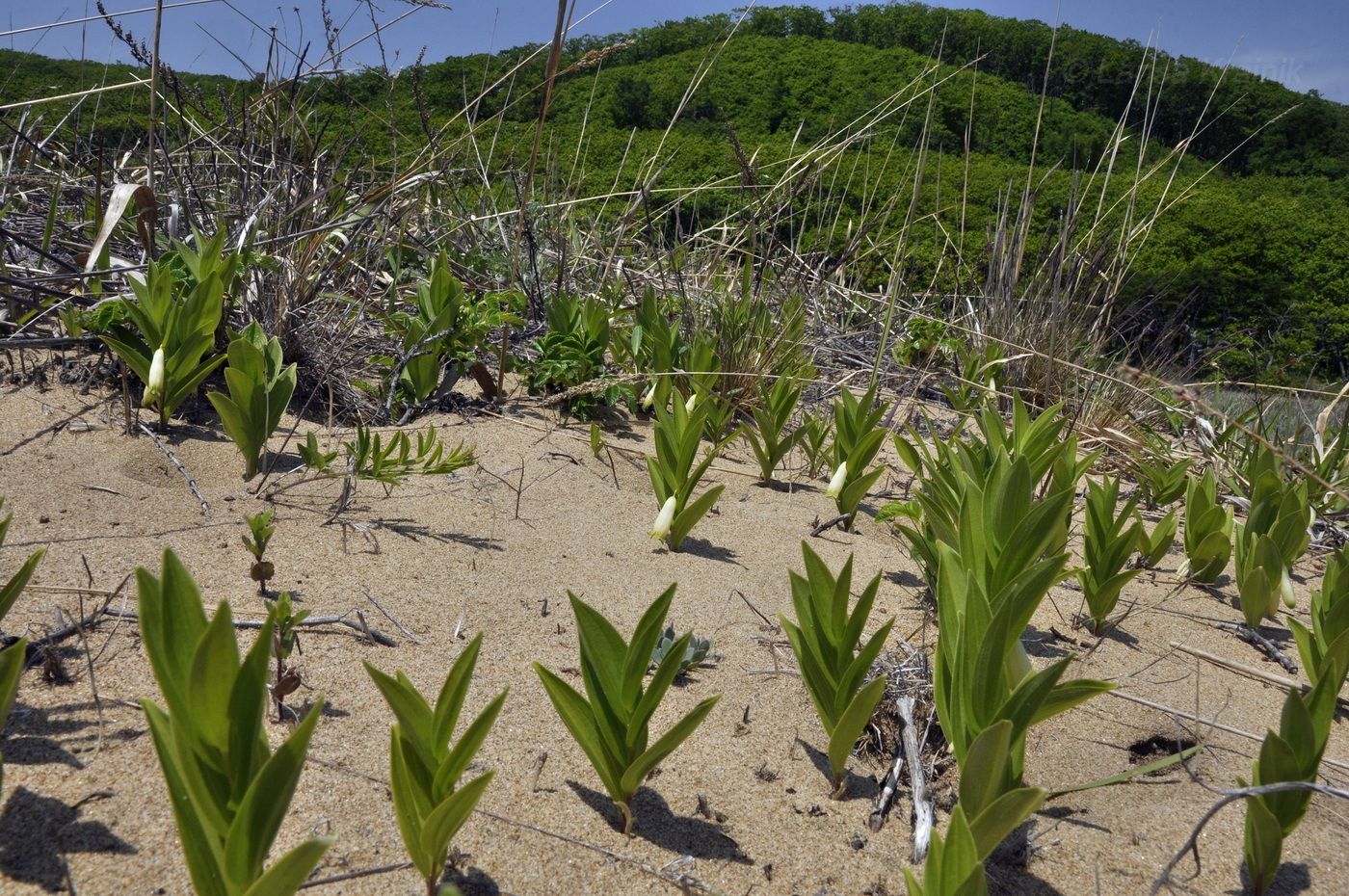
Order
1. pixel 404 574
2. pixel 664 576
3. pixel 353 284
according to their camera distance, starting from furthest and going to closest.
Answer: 1. pixel 353 284
2. pixel 664 576
3. pixel 404 574

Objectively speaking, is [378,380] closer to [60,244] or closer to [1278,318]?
[60,244]

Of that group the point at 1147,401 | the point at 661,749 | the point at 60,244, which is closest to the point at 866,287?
the point at 1147,401

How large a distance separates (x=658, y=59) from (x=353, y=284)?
593 cm

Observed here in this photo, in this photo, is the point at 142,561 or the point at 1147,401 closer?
the point at 142,561

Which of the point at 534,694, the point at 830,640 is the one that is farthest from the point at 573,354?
the point at 830,640

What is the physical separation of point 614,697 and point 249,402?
1.14m

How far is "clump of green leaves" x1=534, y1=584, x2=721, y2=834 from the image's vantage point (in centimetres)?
114

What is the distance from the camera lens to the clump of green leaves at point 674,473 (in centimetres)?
202

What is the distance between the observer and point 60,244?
2688 millimetres

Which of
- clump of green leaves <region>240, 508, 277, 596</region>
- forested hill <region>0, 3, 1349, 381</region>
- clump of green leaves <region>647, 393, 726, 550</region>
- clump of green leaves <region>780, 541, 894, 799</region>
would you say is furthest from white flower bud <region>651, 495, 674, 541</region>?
forested hill <region>0, 3, 1349, 381</region>

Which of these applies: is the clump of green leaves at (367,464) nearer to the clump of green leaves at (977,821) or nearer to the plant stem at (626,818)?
the plant stem at (626,818)

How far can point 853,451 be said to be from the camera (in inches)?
93.0

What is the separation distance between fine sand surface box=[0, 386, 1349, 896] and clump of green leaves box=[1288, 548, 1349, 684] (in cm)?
16

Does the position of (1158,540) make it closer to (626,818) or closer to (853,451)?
(853,451)
